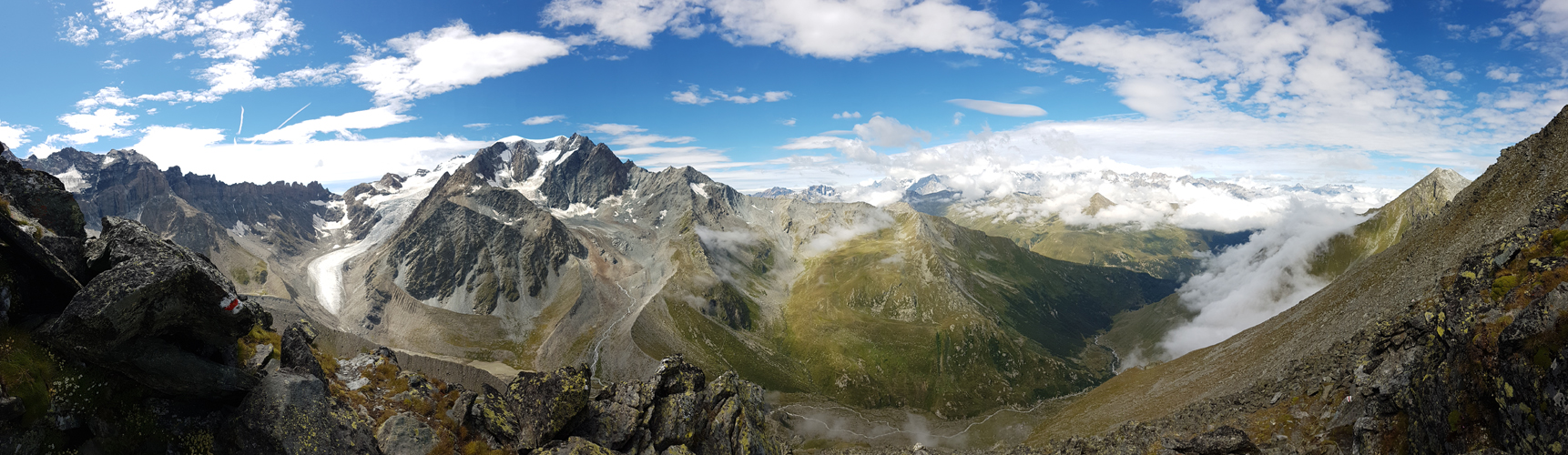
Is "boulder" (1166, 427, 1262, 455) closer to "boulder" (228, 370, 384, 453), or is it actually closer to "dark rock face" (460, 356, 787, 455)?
"dark rock face" (460, 356, 787, 455)

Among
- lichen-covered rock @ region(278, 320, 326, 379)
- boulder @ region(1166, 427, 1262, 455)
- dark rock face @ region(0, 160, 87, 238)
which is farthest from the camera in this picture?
boulder @ region(1166, 427, 1262, 455)

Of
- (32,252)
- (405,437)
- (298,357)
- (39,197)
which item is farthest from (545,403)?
(39,197)

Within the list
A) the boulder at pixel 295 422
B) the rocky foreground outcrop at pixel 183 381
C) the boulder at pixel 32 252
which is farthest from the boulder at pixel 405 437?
the boulder at pixel 32 252

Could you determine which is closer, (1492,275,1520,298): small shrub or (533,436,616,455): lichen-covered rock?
(533,436,616,455): lichen-covered rock

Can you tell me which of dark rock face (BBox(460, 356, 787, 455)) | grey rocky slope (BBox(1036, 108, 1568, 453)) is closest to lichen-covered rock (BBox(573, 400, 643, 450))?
dark rock face (BBox(460, 356, 787, 455))

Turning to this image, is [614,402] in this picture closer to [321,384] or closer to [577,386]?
[577,386]
